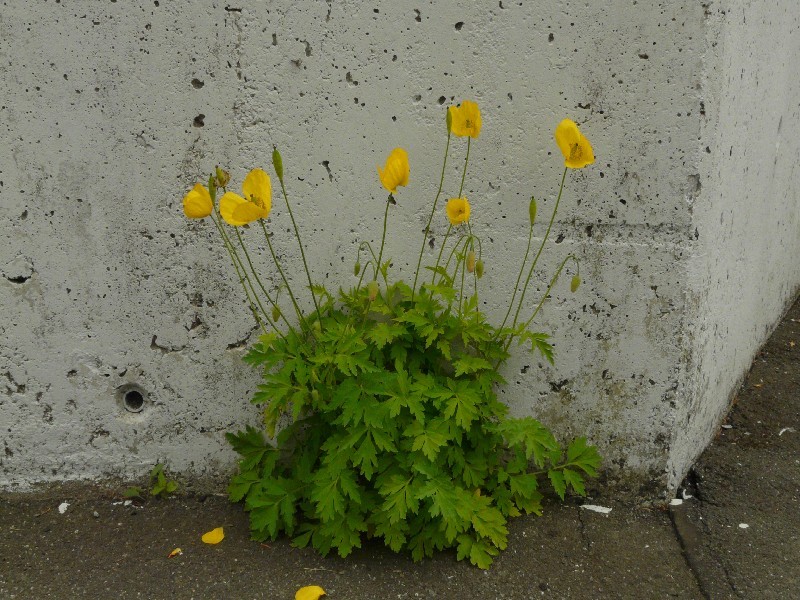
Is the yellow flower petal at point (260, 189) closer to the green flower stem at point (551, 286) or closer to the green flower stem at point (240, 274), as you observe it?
the green flower stem at point (240, 274)

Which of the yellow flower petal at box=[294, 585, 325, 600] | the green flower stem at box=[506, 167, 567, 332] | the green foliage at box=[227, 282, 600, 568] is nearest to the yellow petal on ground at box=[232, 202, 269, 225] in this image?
the green foliage at box=[227, 282, 600, 568]

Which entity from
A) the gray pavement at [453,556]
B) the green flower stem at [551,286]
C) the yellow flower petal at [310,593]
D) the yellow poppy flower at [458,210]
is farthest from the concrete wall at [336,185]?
the yellow flower petal at [310,593]

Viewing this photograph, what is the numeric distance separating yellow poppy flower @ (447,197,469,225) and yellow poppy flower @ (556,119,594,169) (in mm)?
355

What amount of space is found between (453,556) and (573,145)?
4.73 feet

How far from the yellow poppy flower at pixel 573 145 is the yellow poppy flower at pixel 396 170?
0.51 meters

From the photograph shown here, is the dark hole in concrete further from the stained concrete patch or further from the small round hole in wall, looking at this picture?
the stained concrete patch

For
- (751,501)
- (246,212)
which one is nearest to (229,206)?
(246,212)

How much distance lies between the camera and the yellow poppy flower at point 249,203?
2.20m

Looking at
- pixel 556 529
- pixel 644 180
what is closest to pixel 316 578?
pixel 556 529

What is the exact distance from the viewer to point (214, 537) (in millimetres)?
2707

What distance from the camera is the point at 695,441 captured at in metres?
2.98

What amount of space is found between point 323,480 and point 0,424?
1.41m

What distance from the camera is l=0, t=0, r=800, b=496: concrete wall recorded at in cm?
257

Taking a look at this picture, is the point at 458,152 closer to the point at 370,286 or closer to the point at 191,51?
the point at 370,286
